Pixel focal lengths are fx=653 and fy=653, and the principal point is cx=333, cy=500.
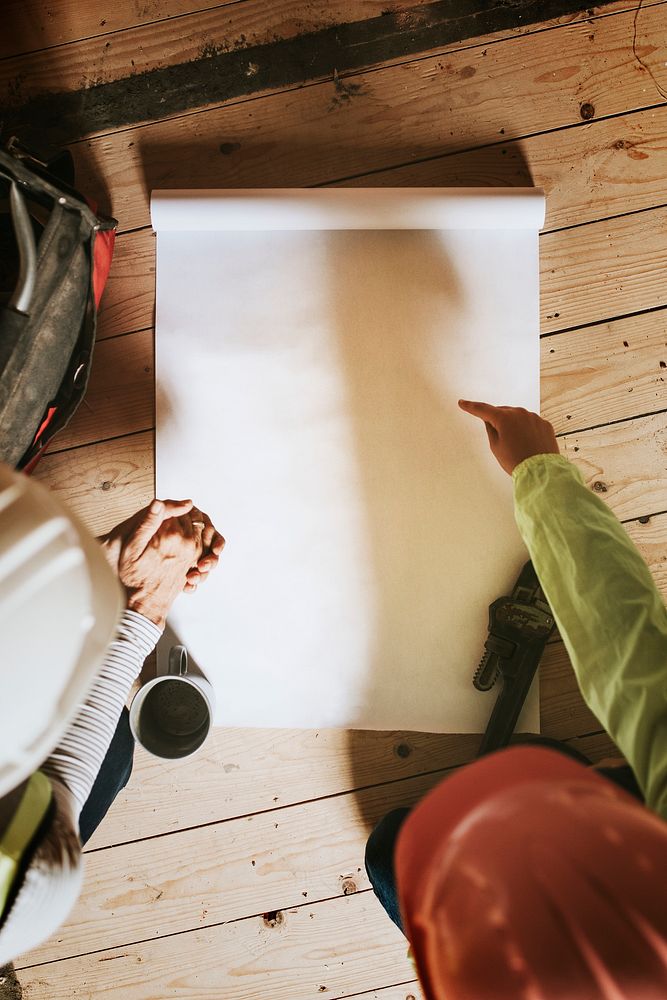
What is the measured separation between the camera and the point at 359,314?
0.78 meters

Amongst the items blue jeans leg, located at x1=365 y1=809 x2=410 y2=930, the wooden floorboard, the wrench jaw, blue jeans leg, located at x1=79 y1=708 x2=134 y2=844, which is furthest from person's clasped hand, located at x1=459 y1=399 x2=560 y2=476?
blue jeans leg, located at x1=79 y1=708 x2=134 y2=844

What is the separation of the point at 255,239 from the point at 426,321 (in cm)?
23

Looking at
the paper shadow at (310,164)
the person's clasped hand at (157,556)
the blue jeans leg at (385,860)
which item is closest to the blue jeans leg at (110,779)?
the person's clasped hand at (157,556)

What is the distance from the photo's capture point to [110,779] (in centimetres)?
74

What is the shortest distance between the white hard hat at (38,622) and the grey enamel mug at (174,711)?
450 mm

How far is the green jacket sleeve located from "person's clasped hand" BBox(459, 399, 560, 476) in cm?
5

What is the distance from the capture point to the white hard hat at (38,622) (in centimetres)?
28

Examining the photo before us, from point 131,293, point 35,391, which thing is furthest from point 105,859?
point 131,293

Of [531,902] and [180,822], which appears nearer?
[531,902]

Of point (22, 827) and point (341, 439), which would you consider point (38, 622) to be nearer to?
point (22, 827)

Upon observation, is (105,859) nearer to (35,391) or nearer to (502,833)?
(35,391)

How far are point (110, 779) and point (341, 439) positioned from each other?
47cm

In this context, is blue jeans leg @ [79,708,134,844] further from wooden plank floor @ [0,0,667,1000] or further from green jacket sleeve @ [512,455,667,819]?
green jacket sleeve @ [512,455,667,819]

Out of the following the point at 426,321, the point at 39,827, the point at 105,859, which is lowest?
the point at 105,859
